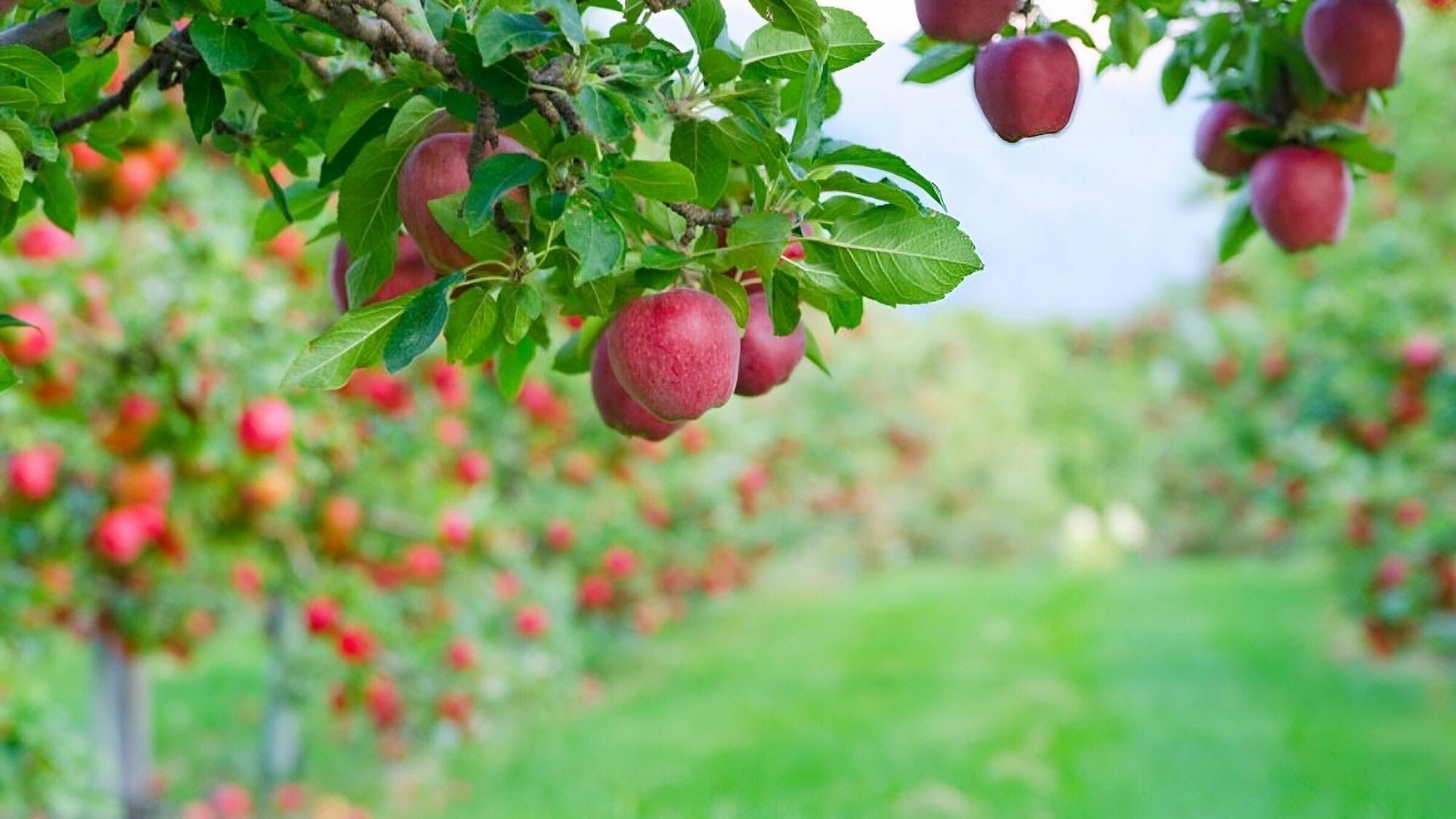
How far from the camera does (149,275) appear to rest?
8.18 feet

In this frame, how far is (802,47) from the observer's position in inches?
35.5

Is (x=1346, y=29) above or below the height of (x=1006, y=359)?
above

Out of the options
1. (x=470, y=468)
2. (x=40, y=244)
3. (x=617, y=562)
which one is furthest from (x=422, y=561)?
(x=617, y=562)

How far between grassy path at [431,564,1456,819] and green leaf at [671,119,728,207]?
3.63m

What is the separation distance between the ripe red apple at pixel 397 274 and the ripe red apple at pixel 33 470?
5.29ft

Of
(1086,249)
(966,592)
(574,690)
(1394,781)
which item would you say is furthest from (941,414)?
(1086,249)

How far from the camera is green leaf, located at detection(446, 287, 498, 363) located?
0.86 m

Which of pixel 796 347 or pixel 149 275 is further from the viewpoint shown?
pixel 149 275

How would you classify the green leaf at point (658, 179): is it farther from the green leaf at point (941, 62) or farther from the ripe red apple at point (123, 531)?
the ripe red apple at point (123, 531)

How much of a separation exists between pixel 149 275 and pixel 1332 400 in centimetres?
430

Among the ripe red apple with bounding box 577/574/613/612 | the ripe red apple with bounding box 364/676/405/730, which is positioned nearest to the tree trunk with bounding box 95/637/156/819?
the ripe red apple with bounding box 364/676/405/730

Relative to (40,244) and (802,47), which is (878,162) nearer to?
(802,47)

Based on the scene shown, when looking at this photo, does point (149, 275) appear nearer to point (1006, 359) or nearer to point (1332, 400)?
point (1332, 400)

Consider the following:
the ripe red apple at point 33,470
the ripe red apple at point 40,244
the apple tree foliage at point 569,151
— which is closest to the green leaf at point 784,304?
the apple tree foliage at point 569,151
